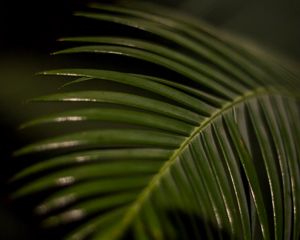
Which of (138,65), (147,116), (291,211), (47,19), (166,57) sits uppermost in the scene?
(47,19)

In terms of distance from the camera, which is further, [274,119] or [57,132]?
[57,132]

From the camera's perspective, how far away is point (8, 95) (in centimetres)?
167

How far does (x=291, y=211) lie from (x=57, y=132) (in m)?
1.00

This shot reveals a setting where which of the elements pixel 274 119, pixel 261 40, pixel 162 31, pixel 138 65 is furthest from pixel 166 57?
pixel 261 40

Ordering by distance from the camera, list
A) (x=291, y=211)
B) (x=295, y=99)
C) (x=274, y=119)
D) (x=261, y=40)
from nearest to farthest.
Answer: (x=291, y=211) < (x=274, y=119) < (x=295, y=99) < (x=261, y=40)

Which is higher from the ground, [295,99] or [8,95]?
[8,95]

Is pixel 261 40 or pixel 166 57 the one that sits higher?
pixel 261 40

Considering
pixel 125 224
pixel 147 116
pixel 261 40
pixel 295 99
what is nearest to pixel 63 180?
pixel 125 224

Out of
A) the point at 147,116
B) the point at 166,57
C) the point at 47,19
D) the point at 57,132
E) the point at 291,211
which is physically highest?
the point at 47,19

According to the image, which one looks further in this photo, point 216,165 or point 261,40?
point 261,40

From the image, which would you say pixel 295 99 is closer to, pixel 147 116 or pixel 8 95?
pixel 147 116

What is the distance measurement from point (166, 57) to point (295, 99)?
0.28 metres

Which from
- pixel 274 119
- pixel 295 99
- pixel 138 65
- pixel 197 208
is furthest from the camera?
pixel 138 65

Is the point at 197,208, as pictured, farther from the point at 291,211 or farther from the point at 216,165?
the point at 291,211
